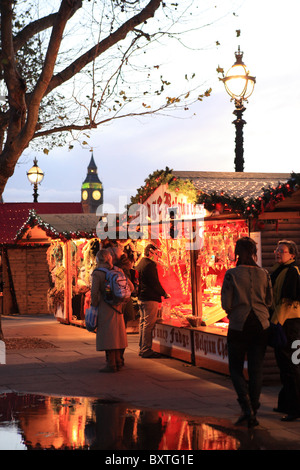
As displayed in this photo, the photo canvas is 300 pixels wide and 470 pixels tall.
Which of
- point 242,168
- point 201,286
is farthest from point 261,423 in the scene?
point 242,168

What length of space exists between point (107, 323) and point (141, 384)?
1.33 meters

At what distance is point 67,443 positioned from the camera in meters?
6.45

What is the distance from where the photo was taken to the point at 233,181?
1109 centimetres

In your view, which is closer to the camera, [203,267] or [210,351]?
[210,351]

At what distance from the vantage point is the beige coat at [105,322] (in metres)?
10.5

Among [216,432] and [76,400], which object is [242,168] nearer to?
[76,400]

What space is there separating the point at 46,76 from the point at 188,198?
139 inches

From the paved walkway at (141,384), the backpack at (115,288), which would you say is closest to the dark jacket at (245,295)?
the paved walkway at (141,384)

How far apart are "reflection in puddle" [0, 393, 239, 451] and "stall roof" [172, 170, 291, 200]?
3422 millimetres

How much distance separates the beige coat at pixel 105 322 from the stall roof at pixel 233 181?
2.13 metres

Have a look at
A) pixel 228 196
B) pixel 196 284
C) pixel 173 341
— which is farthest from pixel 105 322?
pixel 228 196

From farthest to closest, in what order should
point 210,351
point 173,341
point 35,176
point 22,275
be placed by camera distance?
point 35,176
point 22,275
point 173,341
point 210,351

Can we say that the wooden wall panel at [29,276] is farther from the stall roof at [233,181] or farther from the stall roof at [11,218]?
the stall roof at [233,181]

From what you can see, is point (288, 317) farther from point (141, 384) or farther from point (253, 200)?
point (141, 384)
